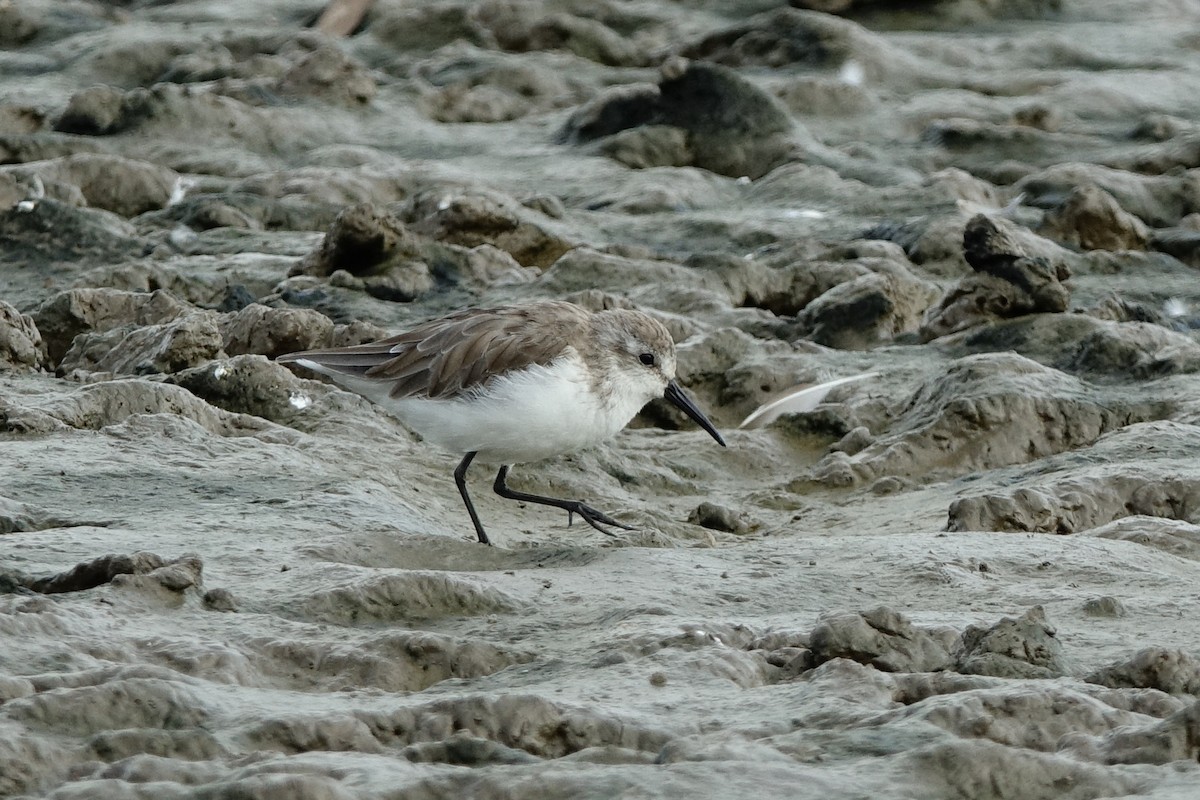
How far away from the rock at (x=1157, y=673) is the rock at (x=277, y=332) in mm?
4657

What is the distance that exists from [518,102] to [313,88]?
1849 millimetres

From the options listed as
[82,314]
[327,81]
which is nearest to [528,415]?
[82,314]

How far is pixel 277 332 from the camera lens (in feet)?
25.4

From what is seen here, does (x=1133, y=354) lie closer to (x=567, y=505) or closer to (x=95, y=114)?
(x=567, y=505)

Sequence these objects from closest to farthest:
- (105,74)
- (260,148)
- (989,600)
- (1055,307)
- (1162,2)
Answer: 1. (989,600)
2. (1055,307)
3. (260,148)
4. (105,74)
5. (1162,2)

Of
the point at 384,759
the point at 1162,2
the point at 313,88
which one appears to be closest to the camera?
the point at 384,759

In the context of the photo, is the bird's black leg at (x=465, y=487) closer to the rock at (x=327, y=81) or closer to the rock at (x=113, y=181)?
the rock at (x=113, y=181)

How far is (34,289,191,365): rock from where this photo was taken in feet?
26.3

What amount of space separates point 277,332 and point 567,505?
6.88 feet

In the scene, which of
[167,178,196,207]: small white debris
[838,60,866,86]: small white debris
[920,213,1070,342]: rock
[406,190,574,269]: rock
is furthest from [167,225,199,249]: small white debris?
[838,60,866,86]: small white debris

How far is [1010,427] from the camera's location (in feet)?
23.4

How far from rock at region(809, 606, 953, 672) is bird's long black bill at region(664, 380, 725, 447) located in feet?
8.88

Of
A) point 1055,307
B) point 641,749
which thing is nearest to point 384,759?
point 641,749

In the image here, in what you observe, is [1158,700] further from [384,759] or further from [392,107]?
[392,107]
